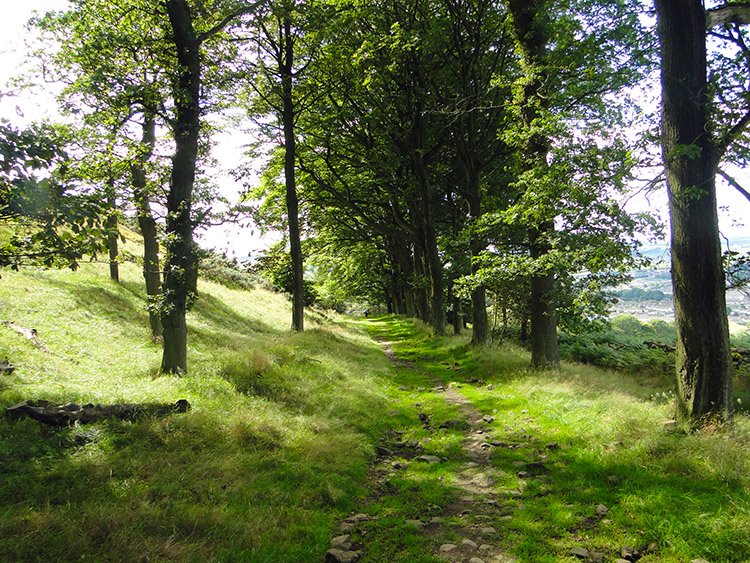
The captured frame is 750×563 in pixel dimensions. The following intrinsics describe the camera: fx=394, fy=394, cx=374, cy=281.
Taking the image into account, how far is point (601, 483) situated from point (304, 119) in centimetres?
2009

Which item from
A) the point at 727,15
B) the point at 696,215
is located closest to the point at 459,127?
the point at 727,15

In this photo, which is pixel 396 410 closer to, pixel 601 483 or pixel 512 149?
pixel 601 483

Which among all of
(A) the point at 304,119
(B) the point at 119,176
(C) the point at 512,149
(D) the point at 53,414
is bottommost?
(D) the point at 53,414

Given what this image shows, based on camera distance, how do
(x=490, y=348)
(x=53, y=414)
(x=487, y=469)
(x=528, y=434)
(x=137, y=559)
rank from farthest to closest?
(x=490, y=348)
(x=528, y=434)
(x=487, y=469)
(x=53, y=414)
(x=137, y=559)

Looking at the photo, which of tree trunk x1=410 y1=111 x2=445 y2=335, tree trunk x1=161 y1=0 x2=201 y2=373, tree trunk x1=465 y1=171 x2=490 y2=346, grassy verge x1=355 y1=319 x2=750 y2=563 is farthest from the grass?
tree trunk x1=410 y1=111 x2=445 y2=335

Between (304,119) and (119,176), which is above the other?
(304,119)

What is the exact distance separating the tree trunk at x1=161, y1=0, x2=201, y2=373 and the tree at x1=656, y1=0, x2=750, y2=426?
9519mm

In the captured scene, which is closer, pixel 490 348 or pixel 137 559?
pixel 137 559

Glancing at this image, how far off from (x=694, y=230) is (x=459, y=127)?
12659mm

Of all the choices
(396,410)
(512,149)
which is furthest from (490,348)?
(512,149)

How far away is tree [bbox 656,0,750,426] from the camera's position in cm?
606

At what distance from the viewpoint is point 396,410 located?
9.74m

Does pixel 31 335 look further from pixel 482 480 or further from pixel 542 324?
pixel 542 324

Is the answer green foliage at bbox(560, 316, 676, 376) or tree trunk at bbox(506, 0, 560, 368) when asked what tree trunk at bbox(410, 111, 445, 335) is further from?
tree trunk at bbox(506, 0, 560, 368)
